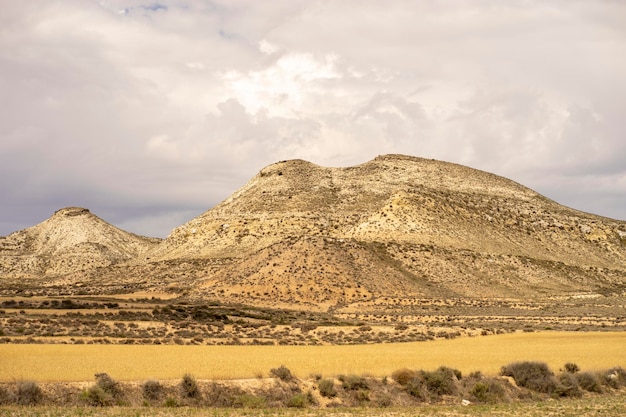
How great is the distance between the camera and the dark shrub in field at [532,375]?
1073 inches

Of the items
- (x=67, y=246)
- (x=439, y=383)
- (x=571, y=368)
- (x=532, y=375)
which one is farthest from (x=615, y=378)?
(x=67, y=246)

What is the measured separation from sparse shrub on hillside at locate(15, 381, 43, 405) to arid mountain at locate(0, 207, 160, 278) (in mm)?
107381

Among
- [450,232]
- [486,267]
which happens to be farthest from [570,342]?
[450,232]

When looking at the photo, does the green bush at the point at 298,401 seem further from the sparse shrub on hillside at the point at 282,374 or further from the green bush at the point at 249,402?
the sparse shrub on hillside at the point at 282,374

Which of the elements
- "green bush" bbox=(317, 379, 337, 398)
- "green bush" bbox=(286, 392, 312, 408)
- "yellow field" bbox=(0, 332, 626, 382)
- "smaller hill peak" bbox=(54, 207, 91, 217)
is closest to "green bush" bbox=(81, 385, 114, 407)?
"yellow field" bbox=(0, 332, 626, 382)

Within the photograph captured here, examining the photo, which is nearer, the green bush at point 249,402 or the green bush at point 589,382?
the green bush at point 249,402

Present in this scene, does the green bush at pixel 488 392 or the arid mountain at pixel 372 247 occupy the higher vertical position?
the arid mountain at pixel 372 247

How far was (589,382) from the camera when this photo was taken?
27.9 m

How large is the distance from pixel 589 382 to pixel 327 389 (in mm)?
11558

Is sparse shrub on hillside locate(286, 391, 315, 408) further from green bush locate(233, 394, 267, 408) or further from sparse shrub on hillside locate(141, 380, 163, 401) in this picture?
sparse shrub on hillside locate(141, 380, 163, 401)

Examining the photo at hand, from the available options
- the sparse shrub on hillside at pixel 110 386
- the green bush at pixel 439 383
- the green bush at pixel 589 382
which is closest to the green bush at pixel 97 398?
the sparse shrub on hillside at pixel 110 386

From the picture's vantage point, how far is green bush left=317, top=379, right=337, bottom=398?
24.1 m

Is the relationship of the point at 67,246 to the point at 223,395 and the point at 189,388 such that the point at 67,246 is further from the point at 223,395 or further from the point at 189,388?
the point at 223,395

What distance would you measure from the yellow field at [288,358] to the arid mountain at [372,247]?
92.9 ft
